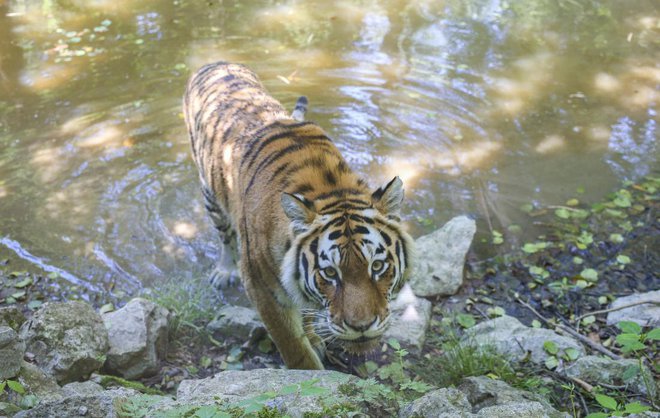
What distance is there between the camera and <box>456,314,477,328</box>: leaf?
12.8 feet

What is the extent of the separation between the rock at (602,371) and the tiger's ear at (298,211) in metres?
1.59

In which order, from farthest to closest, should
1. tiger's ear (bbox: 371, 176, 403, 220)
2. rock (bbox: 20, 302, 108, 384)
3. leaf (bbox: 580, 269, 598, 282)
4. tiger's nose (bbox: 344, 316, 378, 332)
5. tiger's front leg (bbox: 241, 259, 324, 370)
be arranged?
1. leaf (bbox: 580, 269, 598, 282)
2. tiger's front leg (bbox: 241, 259, 324, 370)
3. rock (bbox: 20, 302, 108, 384)
4. tiger's ear (bbox: 371, 176, 403, 220)
5. tiger's nose (bbox: 344, 316, 378, 332)

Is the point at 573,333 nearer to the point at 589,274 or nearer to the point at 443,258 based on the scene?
the point at 589,274

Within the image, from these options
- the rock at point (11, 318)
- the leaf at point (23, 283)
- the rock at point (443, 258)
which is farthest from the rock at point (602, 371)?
the leaf at point (23, 283)

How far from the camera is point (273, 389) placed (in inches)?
96.2

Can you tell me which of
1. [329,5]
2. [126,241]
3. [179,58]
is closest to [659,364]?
[126,241]

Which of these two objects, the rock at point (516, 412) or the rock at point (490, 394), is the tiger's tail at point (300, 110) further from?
the rock at point (516, 412)

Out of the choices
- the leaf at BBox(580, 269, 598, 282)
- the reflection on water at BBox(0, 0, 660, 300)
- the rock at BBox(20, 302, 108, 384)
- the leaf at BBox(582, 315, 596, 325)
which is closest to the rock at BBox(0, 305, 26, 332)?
the rock at BBox(20, 302, 108, 384)

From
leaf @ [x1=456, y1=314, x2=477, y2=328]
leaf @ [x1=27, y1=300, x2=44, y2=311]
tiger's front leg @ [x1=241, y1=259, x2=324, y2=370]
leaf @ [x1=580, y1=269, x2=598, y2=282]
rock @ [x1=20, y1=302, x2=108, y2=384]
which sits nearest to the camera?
rock @ [x1=20, y1=302, x2=108, y2=384]

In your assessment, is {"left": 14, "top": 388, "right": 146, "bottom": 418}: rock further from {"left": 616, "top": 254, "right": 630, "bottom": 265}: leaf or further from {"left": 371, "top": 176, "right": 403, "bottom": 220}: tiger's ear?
{"left": 616, "top": 254, "right": 630, "bottom": 265}: leaf

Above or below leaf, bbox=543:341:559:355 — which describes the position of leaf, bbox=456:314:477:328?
below

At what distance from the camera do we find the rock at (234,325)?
3760 mm

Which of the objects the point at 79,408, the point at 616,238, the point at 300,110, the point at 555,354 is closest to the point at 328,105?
the point at 300,110

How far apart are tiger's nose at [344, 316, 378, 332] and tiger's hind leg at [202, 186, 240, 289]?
206cm
